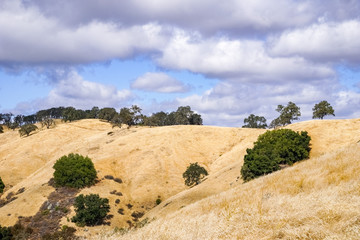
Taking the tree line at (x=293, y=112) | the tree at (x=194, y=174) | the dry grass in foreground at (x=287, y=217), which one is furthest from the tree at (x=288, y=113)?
the dry grass in foreground at (x=287, y=217)

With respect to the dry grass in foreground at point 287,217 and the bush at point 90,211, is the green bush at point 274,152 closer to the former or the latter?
the bush at point 90,211

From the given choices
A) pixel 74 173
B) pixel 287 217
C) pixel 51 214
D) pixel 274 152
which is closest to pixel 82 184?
pixel 74 173

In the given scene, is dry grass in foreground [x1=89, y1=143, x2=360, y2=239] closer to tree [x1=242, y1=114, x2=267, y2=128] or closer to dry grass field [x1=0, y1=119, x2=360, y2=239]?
dry grass field [x1=0, y1=119, x2=360, y2=239]

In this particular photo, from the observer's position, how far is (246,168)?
54750 mm

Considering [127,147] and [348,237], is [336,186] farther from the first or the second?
[127,147]

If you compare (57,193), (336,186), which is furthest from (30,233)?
(336,186)

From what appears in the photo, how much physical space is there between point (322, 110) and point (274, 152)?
57278 millimetres

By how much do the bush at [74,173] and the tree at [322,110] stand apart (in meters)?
76.0

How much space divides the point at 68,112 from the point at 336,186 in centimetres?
20136

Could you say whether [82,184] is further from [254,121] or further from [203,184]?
[254,121]

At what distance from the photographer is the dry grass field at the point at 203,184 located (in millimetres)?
10453

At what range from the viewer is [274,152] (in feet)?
188

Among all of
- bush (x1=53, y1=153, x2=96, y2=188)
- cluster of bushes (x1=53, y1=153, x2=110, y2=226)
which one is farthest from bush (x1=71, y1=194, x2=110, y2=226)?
bush (x1=53, y1=153, x2=96, y2=188)

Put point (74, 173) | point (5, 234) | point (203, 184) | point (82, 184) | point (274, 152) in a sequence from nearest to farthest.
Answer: point (5, 234) < point (274, 152) < point (203, 184) < point (82, 184) < point (74, 173)
